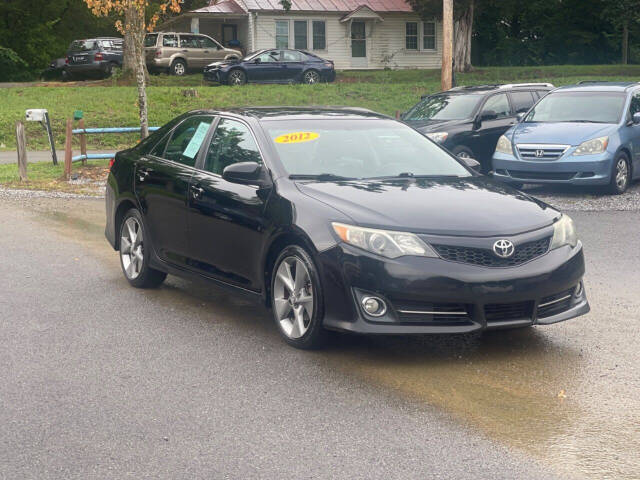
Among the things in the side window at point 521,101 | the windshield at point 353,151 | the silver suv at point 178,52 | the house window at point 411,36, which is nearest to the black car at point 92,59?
the silver suv at point 178,52

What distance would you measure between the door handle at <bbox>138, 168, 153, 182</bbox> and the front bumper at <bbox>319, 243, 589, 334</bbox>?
267 centimetres

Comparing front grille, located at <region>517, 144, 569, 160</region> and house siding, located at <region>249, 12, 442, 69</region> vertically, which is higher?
house siding, located at <region>249, 12, 442, 69</region>

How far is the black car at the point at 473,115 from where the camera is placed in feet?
56.3

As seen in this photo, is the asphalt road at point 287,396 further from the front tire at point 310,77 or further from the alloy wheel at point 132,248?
the front tire at point 310,77

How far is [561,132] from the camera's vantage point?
1538 cm

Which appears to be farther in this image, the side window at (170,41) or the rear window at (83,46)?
the side window at (170,41)

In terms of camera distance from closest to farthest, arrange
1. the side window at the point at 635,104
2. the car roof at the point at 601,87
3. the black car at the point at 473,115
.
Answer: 1. the side window at the point at 635,104
2. the car roof at the point at 601,87
3. the black car at the point at 473,115

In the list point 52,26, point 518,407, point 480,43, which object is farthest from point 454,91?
point 52,26

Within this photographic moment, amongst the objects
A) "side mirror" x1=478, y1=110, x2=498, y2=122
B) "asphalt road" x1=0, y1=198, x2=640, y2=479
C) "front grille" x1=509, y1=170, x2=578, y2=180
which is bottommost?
"asphalt road" x1=0, y1=198, x2=640, y2=479

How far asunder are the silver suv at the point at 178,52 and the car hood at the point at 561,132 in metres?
26.1

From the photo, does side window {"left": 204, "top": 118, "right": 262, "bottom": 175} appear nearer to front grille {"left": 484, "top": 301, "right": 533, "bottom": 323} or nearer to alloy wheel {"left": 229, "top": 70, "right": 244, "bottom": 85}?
front grille {"left": 484, "top": 301, "right": 533, "bottom": 323}

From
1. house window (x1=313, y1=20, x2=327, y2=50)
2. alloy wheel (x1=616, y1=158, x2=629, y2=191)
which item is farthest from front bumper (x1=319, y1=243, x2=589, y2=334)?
house window (x1=313, y1=20, x2=327, y2=50)

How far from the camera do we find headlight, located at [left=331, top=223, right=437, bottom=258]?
6.13 metres

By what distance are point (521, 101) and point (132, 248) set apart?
11452mm
